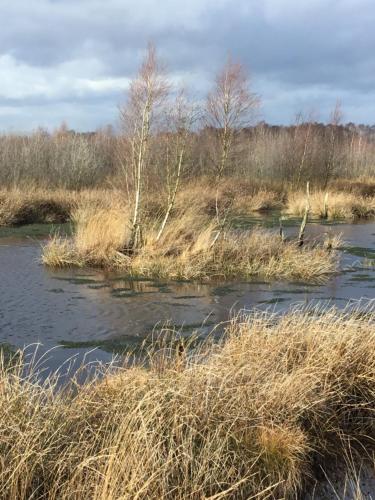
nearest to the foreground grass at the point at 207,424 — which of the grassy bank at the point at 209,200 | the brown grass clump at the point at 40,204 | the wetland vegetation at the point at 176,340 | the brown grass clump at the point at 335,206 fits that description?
the wetland vegetation at the point at 176,340

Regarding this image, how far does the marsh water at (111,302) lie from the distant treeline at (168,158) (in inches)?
123

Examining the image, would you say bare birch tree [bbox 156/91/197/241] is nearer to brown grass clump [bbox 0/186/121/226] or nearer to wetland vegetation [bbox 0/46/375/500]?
wetland vegetation [bbox 0/46/375/500]

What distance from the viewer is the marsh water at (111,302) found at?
7.27 meters

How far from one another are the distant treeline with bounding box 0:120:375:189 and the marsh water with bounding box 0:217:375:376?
3119 mm

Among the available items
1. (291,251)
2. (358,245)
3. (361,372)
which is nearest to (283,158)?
(358,245)

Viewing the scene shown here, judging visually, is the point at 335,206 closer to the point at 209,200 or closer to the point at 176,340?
the point at 209,200

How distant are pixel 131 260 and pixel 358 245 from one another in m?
7.84

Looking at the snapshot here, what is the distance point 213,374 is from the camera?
4473 millimetres

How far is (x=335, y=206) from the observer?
25562mm

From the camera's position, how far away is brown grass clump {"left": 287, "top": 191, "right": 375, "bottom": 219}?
83.2 feet

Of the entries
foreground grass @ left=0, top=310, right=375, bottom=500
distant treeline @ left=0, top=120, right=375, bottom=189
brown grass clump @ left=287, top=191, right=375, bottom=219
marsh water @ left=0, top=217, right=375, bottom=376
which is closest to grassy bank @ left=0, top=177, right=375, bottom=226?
brown grass clump @ left=287, top=191, right=375, bottom=219

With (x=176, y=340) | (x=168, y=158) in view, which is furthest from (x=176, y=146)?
(x=176, y=340)

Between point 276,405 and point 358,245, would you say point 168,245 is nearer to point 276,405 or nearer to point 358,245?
point 358,245

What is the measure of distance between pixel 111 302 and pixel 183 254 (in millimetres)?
2993
